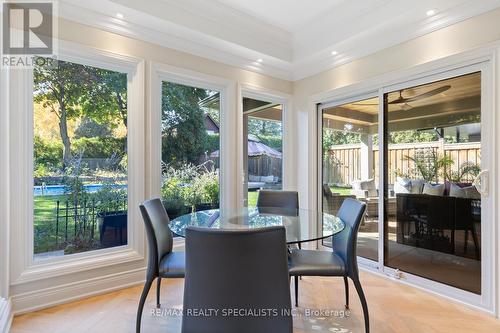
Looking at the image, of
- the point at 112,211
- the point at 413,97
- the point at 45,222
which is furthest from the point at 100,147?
the point at 413,97

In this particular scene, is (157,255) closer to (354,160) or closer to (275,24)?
(354,160)

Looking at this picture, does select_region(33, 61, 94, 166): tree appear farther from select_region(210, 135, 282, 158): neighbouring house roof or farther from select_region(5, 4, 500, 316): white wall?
select_region(210, 135, 282, 158): neighbouring house roof

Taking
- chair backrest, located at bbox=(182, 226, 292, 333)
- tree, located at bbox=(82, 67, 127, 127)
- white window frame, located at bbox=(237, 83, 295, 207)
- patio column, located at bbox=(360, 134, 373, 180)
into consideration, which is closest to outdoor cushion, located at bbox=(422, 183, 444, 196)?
patio column, located at bbox=(360, 134, 373, 180)

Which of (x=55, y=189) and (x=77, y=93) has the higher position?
(x=77, y=93)

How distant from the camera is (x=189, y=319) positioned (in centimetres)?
131

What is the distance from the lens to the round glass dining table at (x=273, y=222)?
77.0 inches

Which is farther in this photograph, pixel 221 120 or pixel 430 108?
pixel 221 120

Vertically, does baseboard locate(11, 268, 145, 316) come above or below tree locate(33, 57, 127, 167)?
below

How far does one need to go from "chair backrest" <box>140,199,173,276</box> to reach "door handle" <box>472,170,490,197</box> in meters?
2.59

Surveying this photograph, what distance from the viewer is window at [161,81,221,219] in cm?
315

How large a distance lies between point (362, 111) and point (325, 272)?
222 cm

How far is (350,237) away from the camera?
1983 millimetres

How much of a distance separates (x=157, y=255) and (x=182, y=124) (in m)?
1.71

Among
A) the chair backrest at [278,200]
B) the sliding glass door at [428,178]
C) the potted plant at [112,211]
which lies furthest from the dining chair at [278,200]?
the potted plant at [112,211]
